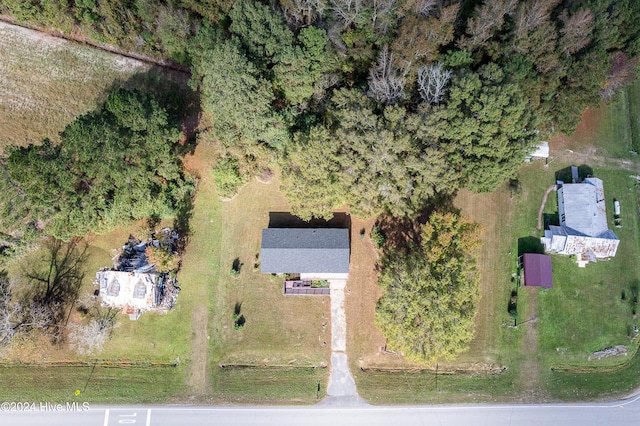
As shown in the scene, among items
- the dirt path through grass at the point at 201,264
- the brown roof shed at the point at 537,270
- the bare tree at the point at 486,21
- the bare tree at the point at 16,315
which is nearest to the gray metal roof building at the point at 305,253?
the dirt path through grass at the point at 201,264

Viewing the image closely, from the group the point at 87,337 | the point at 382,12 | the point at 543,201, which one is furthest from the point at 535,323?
the point at 87,337

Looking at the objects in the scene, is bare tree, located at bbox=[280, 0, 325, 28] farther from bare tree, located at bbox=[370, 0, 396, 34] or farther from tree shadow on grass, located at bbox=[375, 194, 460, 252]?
tree shadow on grass, located at bbox=[375, 194, 460, 252]

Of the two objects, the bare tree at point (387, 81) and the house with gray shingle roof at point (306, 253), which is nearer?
the bare tree at point (387, 81)

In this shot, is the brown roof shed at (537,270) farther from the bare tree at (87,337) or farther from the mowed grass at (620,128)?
the bare tree at (87,337)

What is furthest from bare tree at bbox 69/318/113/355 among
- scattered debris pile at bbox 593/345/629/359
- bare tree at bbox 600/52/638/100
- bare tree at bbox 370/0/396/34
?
bare tree at bbox 600/52/638/100

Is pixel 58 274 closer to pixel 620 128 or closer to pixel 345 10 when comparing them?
pixel 345 10

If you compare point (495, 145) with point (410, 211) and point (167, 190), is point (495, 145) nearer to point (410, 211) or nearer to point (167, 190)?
point (410, 211)
